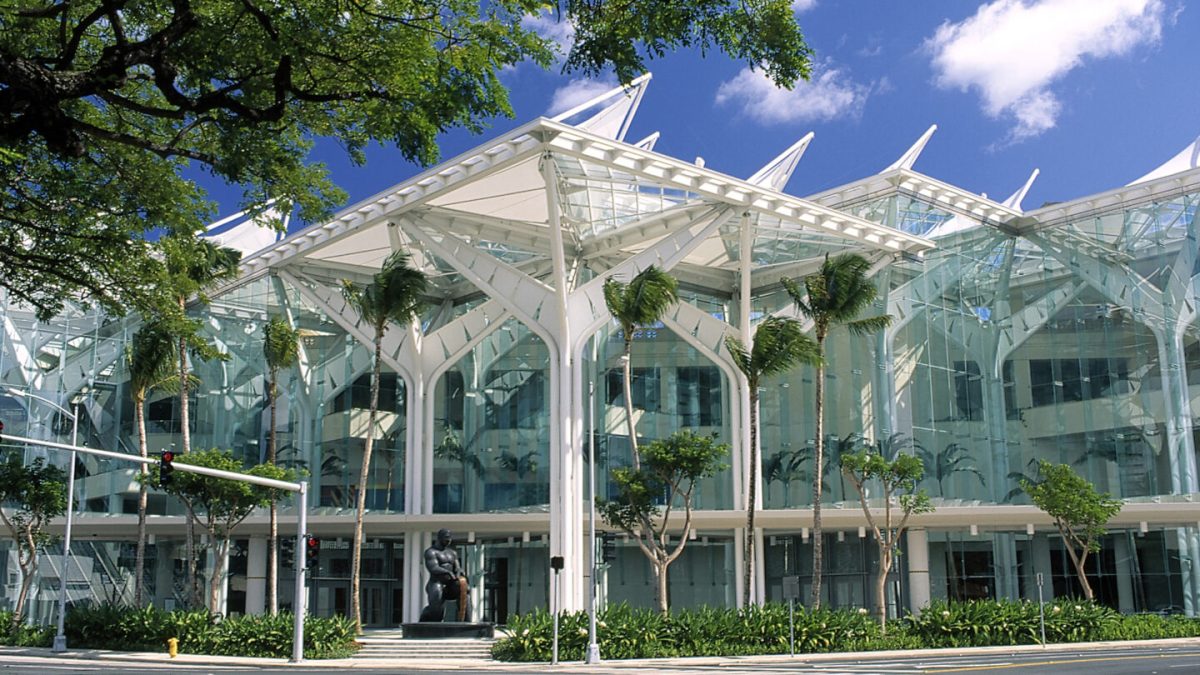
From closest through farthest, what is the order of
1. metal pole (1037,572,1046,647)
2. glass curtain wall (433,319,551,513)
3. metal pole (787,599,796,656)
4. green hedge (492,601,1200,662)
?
metal pole (787,599,796,656) < green hedge (492,601,1200,662) < metal pole (1037,572,1046,647) < glass curtain wall (433,319,551,513)

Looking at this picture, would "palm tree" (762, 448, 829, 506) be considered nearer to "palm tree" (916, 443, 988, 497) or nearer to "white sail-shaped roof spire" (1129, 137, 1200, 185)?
"palm tree" (916, 443, 988, 497)

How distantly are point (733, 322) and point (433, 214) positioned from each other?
14552mm

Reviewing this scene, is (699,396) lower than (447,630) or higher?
higher

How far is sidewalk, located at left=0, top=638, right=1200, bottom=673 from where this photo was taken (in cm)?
2786

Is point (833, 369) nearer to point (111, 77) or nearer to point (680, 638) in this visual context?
point (680, 638)

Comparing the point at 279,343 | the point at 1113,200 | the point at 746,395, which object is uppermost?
the point at 1113,200

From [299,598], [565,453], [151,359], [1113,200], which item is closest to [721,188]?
[565,453]

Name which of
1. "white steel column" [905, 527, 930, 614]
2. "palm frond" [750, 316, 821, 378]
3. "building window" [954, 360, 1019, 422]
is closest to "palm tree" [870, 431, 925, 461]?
"building window" [954, 360, 1019, 422]

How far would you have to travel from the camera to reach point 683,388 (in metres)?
46.1

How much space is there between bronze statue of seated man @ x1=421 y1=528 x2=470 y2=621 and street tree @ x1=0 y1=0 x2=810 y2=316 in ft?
63.9

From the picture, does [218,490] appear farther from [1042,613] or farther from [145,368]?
[1042,613]

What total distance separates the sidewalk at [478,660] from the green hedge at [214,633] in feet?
2.20

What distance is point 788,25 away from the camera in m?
10.6

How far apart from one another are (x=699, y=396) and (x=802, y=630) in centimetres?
1589
